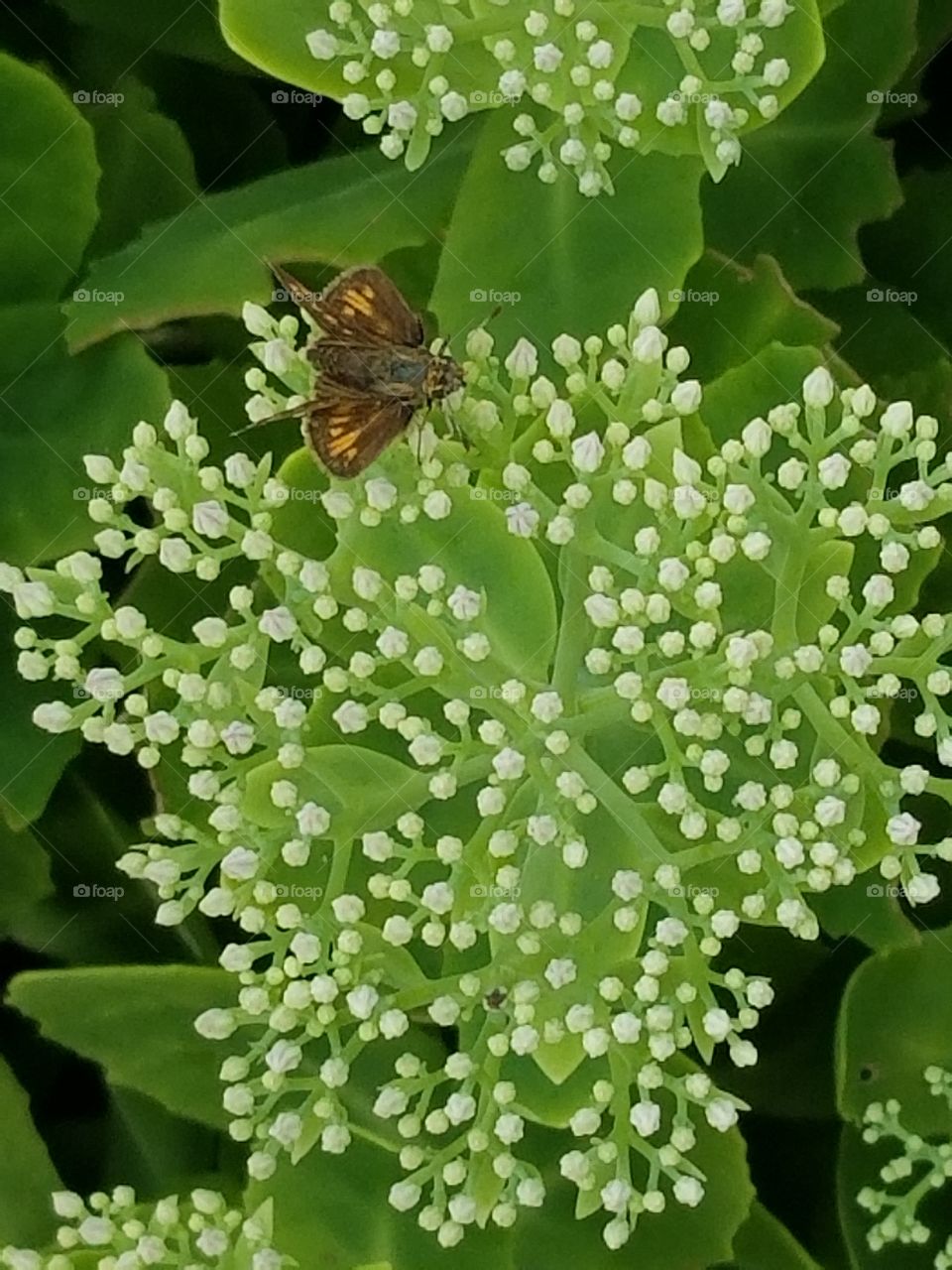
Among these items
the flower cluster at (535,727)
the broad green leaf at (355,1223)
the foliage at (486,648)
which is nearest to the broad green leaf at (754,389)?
the foliage at (486,648)

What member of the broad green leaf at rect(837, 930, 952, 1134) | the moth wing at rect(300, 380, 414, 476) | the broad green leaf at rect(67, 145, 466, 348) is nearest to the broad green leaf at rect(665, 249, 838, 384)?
the broad green leaf at rect(67, 145, 466, 348)

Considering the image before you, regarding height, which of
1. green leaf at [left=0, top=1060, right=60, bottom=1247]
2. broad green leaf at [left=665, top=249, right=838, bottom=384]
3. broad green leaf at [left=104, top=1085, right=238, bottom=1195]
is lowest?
broad green leaf at [left=104, top=1085, right=238, bottom=1195]

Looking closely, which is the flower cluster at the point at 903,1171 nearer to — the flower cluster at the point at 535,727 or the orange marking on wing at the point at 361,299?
the flower cluster at the point at 535,727

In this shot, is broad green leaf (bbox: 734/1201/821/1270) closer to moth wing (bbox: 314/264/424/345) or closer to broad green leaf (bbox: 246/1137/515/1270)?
broad green leaf (bbox: 246/1137/515/1270)

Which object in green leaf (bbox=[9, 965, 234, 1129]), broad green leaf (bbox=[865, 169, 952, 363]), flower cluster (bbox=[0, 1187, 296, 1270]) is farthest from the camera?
broad green leaf (bbox=[865, 169, 952, 363])

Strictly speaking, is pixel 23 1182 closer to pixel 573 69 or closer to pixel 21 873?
pixel 21 873

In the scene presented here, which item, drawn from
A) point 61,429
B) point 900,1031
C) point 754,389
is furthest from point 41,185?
point 900,1031

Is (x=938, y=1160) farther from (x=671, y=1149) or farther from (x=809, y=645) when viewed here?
(x=809, y=645)
